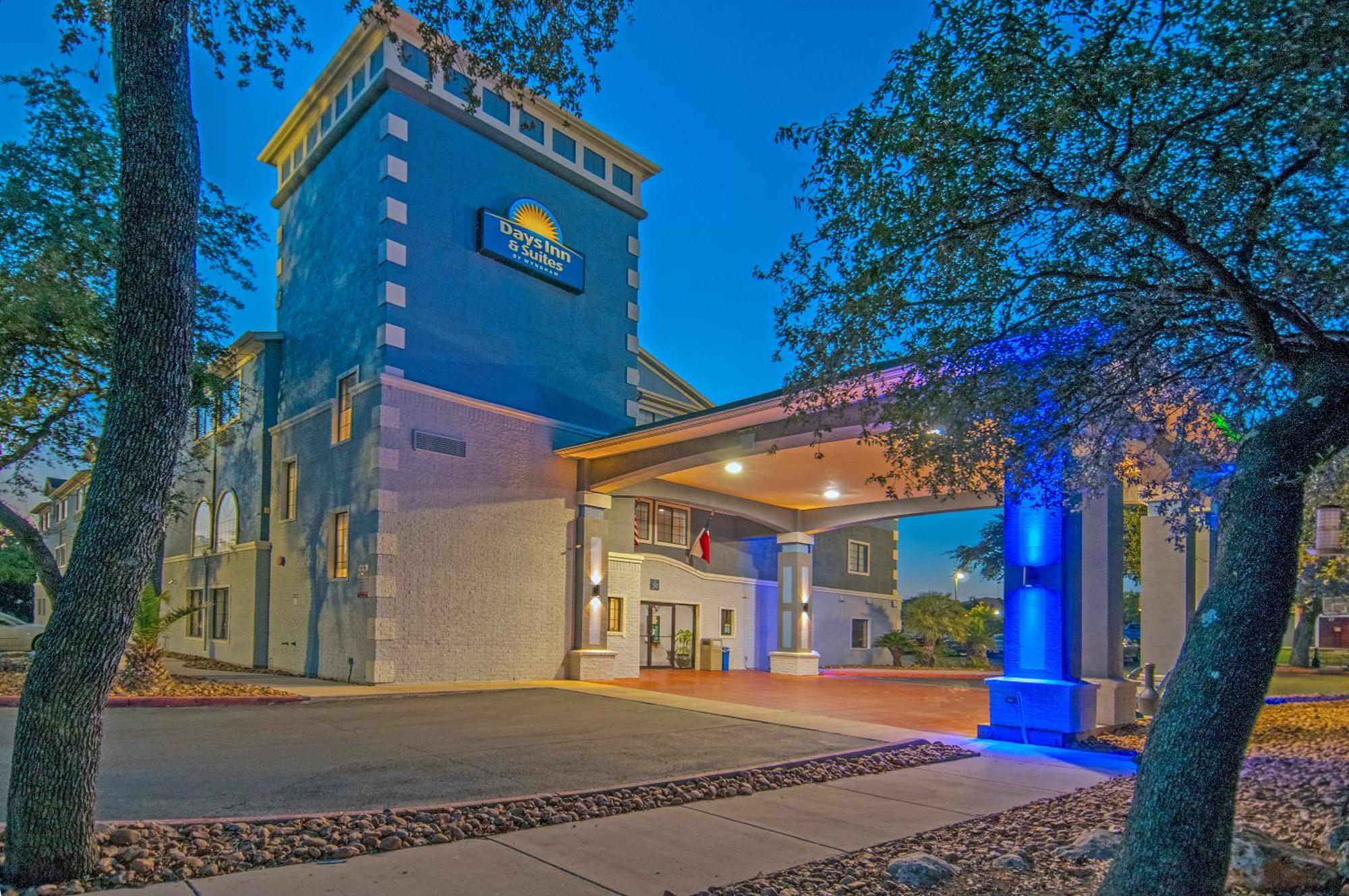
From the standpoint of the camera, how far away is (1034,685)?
1092cm

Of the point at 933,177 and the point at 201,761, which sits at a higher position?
the point at 933,177

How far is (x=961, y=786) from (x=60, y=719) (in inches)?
284

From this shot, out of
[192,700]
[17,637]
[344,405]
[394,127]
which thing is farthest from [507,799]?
[17,637]

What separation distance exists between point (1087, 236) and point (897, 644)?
28.2 metres

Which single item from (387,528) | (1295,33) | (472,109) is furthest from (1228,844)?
(387,528)

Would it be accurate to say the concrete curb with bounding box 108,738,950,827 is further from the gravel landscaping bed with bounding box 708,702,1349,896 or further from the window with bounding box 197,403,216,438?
the window with bounding box 197,403,216,438

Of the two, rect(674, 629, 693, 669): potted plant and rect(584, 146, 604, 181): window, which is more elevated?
rect(584, 146, 604, 181): window

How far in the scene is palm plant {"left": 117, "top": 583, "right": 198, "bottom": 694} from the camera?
531 inches

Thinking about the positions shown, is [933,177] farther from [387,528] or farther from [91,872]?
[387,528]

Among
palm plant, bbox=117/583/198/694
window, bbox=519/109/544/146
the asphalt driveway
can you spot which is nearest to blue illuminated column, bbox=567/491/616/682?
the asphalt driveway

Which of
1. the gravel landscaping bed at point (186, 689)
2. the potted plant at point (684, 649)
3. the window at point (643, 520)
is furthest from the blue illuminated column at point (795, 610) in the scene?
the gravel landscaping bed at point (186, 689)

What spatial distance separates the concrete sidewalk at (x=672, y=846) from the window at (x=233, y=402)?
1832cm

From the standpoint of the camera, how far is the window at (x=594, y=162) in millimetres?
21453

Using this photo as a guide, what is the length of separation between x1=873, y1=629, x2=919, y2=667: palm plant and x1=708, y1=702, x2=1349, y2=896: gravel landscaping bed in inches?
926
